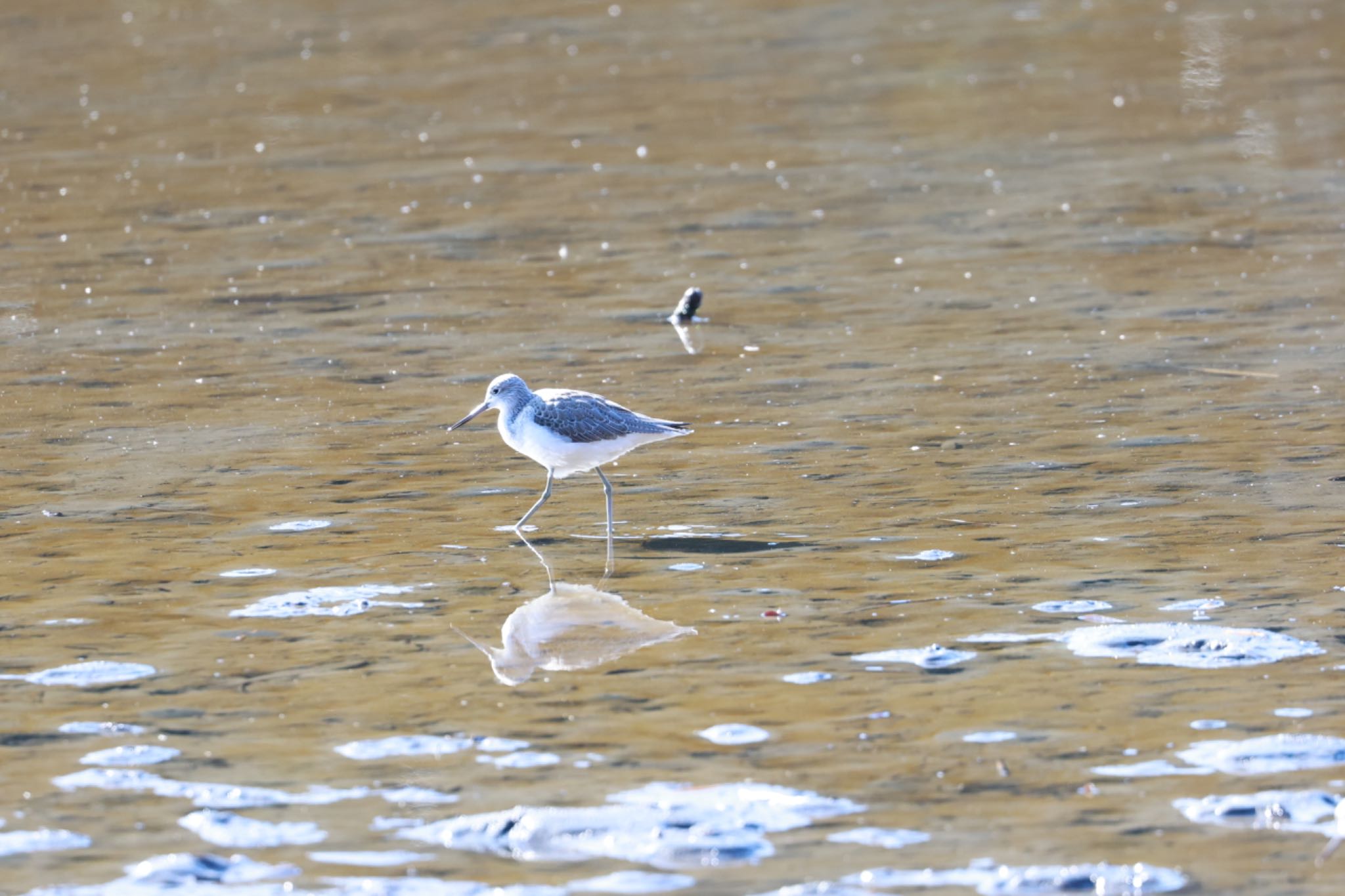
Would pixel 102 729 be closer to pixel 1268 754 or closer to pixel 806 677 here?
pixel 806 677

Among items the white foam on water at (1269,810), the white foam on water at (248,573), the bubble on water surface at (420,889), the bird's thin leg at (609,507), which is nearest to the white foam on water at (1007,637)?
the white foam on water at (1269,810)

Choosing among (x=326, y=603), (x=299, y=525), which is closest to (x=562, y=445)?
(x=299, y=525)

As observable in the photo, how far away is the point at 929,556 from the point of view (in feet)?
27.8

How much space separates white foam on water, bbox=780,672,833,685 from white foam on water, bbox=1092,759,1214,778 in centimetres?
120

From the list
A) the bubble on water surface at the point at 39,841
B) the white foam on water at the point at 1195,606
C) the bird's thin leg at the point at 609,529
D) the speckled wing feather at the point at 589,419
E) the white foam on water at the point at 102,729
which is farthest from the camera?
the speckled wing feather at the point at 589,419

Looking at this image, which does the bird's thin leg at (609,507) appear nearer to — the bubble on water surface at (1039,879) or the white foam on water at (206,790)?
the white foam on water at (206,790)

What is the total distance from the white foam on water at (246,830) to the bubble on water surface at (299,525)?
10.7 ft

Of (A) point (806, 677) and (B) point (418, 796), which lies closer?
(B) point (418, 796)

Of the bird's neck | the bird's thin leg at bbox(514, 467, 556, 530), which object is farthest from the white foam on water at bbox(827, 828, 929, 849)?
the bird's neck

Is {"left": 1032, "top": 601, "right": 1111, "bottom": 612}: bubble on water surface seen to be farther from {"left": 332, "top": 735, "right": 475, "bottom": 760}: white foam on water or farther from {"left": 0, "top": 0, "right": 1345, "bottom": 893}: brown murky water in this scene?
{"left": 332, "top": 735, "right": 475, "bottom": 760}: white foam on water

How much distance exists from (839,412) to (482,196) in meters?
7.49

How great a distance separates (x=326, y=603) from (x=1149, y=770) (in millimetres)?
3564

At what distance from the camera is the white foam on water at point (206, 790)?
605cm

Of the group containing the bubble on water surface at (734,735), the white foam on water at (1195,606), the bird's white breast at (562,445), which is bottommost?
the white foam on water at (1195,606)
